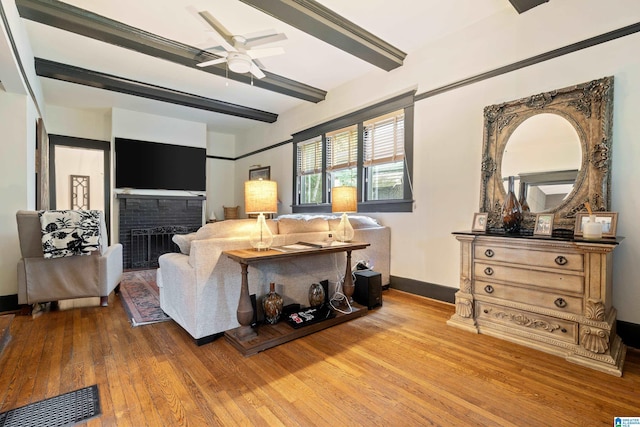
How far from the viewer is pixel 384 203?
4.14m

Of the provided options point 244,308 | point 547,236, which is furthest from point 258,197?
point 547,236

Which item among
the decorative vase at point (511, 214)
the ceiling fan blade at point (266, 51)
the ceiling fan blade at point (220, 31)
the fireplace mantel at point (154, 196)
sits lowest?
the decorative vase at point (511, 214)

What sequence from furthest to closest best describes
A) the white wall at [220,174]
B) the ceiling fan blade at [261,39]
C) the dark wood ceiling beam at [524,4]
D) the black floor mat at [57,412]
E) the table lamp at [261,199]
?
the white wall at [220,174]
the ceiling fan blade at [261,39]
the dark wood ceiling beam at [524,4]
the table lamp at [261,199]
the black floor mat at [57,412]

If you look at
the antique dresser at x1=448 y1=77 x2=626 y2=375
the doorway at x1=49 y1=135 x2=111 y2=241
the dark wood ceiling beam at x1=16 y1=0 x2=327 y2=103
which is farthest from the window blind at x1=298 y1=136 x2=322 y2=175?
the doorway at x1=49 y1=135 x2=111 y2=241

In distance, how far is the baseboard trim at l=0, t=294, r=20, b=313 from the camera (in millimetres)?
3246

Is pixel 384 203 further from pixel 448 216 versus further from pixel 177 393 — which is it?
pixel 177 393

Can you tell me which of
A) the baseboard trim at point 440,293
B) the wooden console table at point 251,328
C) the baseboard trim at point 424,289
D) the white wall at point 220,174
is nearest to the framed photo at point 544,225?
the baseboard trim at point 440,293

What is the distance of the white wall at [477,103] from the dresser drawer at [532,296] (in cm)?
52

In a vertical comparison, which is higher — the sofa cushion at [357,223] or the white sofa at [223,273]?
the sofa cushion at [357,223]

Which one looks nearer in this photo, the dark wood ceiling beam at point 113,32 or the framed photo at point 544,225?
the framed photo at point 544,225

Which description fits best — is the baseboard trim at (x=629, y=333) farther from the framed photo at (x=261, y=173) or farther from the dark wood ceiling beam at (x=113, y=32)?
the framed photo at (x=261, y=173)

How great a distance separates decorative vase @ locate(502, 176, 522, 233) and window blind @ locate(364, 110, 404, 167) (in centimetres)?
154

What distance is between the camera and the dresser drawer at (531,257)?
2.18 meters

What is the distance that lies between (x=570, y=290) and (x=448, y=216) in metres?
1.37
